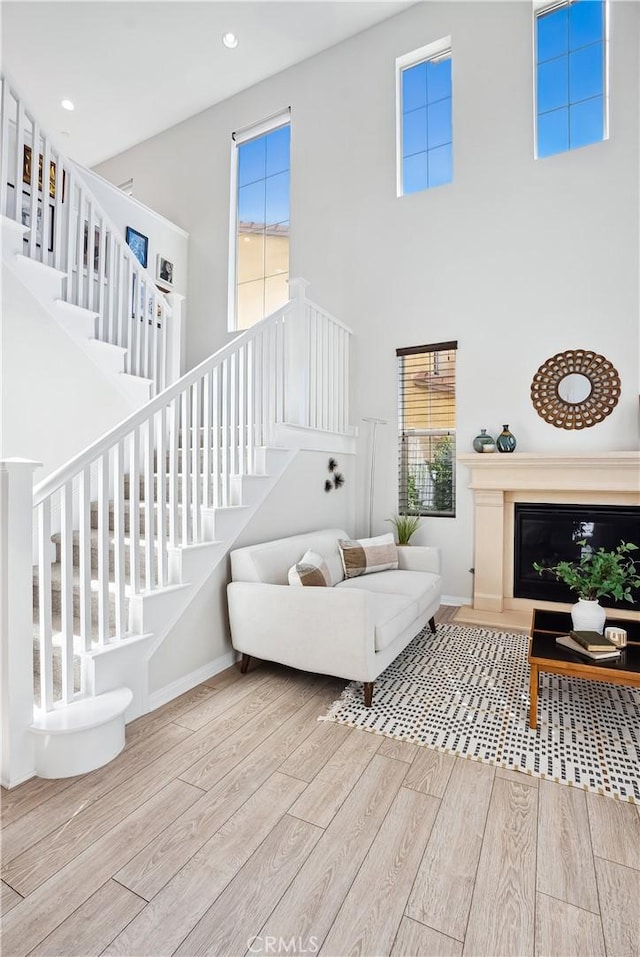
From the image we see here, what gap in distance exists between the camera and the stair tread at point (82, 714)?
1939mm

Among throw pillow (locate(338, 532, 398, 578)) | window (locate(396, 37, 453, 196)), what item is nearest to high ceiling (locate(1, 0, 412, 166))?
window (locate(396, 37, 453, 196))

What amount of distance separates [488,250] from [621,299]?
1.21 metres

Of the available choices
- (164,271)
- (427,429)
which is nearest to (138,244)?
(164,271)

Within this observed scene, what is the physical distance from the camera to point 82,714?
79.8 inches

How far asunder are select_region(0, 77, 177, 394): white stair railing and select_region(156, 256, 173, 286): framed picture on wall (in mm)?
1648

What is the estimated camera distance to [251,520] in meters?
3.30

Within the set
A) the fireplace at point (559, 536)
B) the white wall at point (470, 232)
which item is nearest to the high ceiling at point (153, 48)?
the white wall at point (470, 232)

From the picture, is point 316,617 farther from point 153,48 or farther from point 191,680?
point 153,48

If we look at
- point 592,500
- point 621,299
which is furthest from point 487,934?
point 621,299

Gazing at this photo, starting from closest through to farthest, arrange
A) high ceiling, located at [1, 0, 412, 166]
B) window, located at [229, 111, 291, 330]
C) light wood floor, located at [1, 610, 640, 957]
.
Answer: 1. light wood floor, located at [1, 610, 640, 957]
2. high ceiling, located at [1, 0, 412, 166]
3. window, located at [229, 111, 291, 330]

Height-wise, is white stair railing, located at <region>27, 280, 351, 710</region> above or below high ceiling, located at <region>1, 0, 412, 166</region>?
below

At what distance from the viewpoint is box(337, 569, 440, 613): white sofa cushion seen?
320cm

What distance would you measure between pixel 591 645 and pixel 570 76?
471 centimetres

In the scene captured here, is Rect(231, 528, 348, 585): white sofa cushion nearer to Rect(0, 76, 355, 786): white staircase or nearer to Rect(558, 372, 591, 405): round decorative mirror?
Rect(0, 76, 355, 786): white staircase
